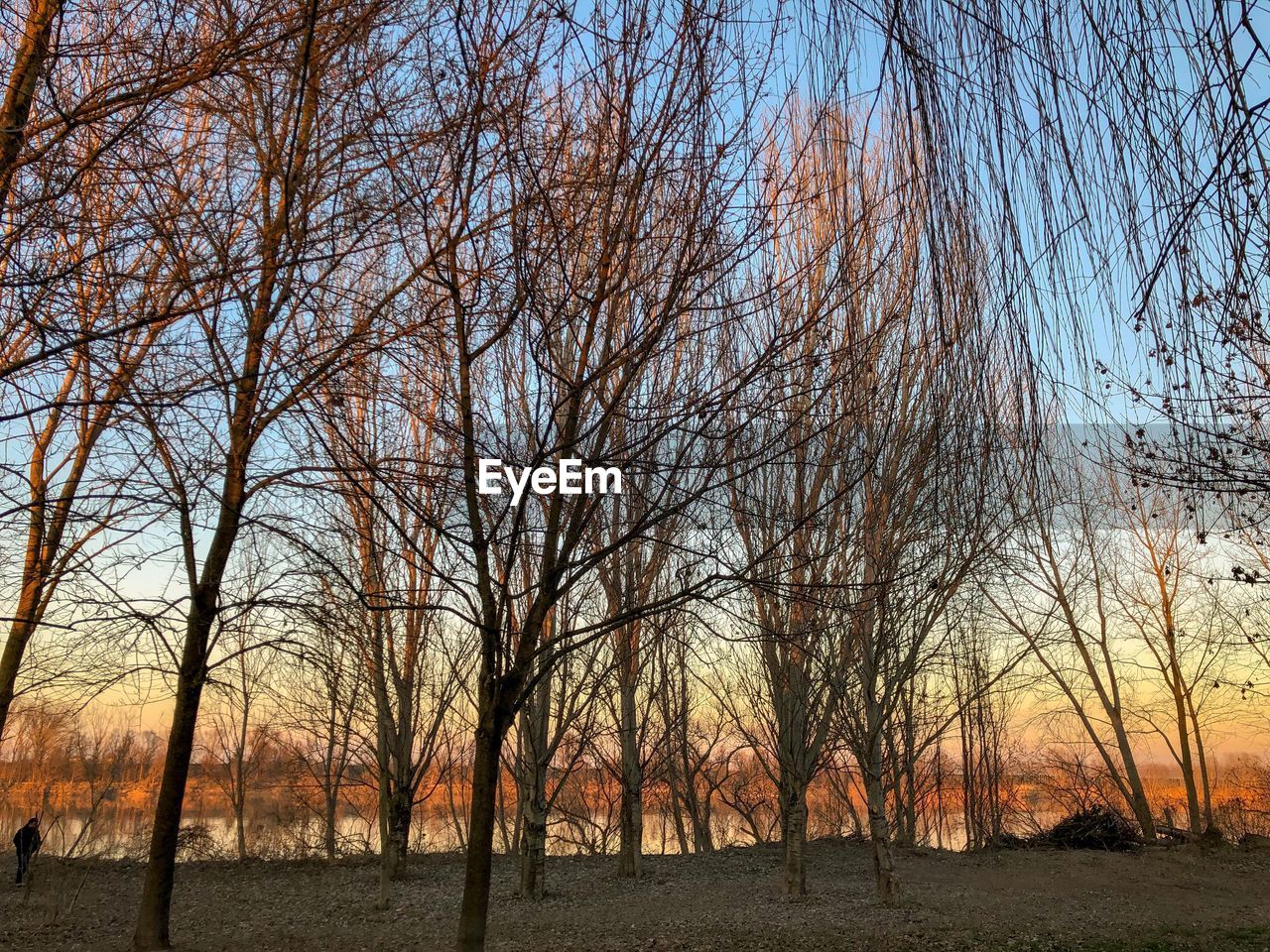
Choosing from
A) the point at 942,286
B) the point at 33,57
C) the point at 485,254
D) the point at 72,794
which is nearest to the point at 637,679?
the point at 485,254

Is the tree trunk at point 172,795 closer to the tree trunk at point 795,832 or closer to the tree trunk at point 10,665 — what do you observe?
the tree trunk at point 10,665

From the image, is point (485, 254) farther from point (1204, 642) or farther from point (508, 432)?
point (1204, 642)

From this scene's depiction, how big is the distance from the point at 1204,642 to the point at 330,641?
689 inches

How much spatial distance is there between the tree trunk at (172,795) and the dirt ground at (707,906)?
1.28m

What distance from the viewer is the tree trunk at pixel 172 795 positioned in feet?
22.0

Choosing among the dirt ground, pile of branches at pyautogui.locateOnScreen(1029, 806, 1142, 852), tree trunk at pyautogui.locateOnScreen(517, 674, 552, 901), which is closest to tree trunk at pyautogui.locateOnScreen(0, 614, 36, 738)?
the dirt ground

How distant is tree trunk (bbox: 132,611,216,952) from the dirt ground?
1276 millimetres

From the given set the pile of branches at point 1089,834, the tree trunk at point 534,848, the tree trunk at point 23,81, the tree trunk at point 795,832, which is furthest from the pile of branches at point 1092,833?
the tree trunk at point 23,81

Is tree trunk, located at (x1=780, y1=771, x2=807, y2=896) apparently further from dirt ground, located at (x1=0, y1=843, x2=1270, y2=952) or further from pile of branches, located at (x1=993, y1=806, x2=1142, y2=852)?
pile of branches, located at (x1=993, y1=806, x2=1142, y2=852)

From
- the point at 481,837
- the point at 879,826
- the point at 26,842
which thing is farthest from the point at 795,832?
the point at 26,842

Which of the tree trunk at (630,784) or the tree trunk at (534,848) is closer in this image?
the tree trunk at (534,848)

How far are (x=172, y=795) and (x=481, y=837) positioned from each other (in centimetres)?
381

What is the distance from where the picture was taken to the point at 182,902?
36.7 feet

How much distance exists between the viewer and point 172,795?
6.86m
